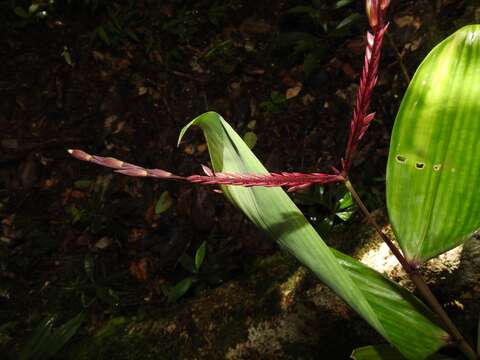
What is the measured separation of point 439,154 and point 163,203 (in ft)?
4.70

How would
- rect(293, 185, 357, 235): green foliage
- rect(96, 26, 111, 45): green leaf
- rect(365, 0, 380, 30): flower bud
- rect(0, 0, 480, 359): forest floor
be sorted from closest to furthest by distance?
rect(365, 0, 380, 30): flower bud
rect(293, 185, 357, 235): green foliage
rect(0, 0, 480, 359): forest floor
rect(96, 26, 111, 45): green leaf

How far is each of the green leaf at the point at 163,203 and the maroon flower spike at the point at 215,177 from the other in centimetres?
141

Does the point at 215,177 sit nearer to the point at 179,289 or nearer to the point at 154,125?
the point at 179,289

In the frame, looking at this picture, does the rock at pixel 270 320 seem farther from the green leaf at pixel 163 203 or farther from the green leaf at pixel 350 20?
the green leaf at pixel 350 20

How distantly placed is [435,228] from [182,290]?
1.13 m

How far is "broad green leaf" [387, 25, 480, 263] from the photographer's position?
0.58 meters

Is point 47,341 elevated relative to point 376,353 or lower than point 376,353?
lower

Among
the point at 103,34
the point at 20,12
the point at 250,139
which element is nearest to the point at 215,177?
the point at 250,139

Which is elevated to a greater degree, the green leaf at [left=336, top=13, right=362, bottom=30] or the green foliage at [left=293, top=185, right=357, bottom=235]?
the green leaf at [left=336, top=13, right=362, bottom=30]

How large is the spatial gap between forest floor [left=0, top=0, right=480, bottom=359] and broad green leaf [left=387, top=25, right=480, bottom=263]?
32.3 inches

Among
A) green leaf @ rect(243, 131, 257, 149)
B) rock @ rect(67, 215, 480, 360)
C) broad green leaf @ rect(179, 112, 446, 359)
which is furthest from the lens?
green leaf @ rect(243, 131, 257, 149)

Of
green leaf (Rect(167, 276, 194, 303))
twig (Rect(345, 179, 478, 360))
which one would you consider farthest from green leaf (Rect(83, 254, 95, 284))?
twig (Rect(345, 179, 478, 360))

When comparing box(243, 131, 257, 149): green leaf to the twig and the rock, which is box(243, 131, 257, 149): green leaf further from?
the twig

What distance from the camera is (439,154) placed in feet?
2.00
